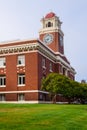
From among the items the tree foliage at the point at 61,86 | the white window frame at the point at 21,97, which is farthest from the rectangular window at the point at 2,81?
the tree foliage at the point at 61,86

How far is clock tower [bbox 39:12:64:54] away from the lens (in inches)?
2638

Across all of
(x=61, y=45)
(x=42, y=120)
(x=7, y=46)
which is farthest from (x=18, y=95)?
(x=42, y=120)

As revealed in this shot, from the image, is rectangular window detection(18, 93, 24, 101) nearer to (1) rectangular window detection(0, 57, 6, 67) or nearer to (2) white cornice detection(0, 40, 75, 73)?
(1) rectangular window detection(0, 57, 6, 67)

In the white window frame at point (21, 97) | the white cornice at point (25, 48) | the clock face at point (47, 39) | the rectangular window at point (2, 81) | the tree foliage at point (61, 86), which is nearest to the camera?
the tree foliage at point (61, 86)

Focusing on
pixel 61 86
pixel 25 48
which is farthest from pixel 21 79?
pixel 61 86

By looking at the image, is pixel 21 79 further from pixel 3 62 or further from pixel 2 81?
pixel 3 62

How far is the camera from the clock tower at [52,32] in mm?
67000

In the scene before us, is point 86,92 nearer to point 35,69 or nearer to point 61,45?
point 35,69

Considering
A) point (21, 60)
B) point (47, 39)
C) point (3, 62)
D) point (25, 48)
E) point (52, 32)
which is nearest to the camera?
point (25, 48)

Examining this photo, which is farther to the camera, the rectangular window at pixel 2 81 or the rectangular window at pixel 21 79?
the rectangular window at pixel 2 81

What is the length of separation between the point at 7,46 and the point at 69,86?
1499 centimetres

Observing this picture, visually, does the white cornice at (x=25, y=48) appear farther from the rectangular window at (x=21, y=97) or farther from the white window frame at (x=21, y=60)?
the rectangular window at (x=21, y=97)

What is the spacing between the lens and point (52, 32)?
222 ft

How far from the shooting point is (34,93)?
50844 millimetres
